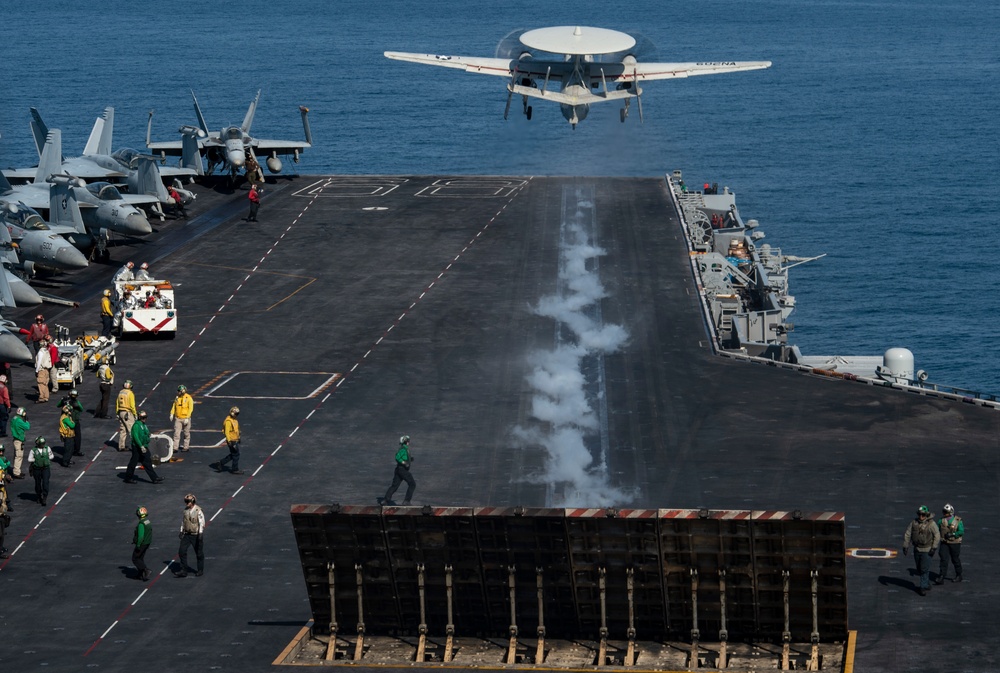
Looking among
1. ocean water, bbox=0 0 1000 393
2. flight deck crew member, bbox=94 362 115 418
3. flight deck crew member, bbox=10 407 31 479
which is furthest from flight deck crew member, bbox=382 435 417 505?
ocean water, bbox=0 0 1000 393

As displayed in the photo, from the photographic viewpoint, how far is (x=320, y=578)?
34469 millimetres

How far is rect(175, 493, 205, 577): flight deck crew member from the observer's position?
37.7 meters

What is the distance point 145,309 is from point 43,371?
770cm

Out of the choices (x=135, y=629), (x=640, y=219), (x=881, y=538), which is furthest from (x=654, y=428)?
(x=640, y=219)

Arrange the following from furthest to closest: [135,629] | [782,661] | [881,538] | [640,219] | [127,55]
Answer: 1. [127,55]
2. [640,219]
3. [881,538]
4. [135,629]
5. [782,661]

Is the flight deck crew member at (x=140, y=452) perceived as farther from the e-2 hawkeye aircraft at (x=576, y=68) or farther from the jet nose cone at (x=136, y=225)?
the jet nose cone at (x=136, y=225)

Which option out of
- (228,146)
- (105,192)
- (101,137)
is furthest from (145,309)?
(101,137)

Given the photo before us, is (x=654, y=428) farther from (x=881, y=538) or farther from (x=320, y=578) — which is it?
(x=320, y=578)

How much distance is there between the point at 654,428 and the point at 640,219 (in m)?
33.5

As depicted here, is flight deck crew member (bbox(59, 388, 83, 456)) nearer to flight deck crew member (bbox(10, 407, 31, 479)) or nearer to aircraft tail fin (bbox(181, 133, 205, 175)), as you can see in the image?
flight deck crew member (bbox(10, 407, 31, 479))

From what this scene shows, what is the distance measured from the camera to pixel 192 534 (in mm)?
38031

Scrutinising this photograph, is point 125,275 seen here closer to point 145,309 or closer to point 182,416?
point 145,309

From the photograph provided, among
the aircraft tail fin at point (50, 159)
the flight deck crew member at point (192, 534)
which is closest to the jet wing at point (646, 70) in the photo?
the aircraft tail fin at point (50, 159)

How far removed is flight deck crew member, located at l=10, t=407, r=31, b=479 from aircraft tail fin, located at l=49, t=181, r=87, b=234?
26858mm
